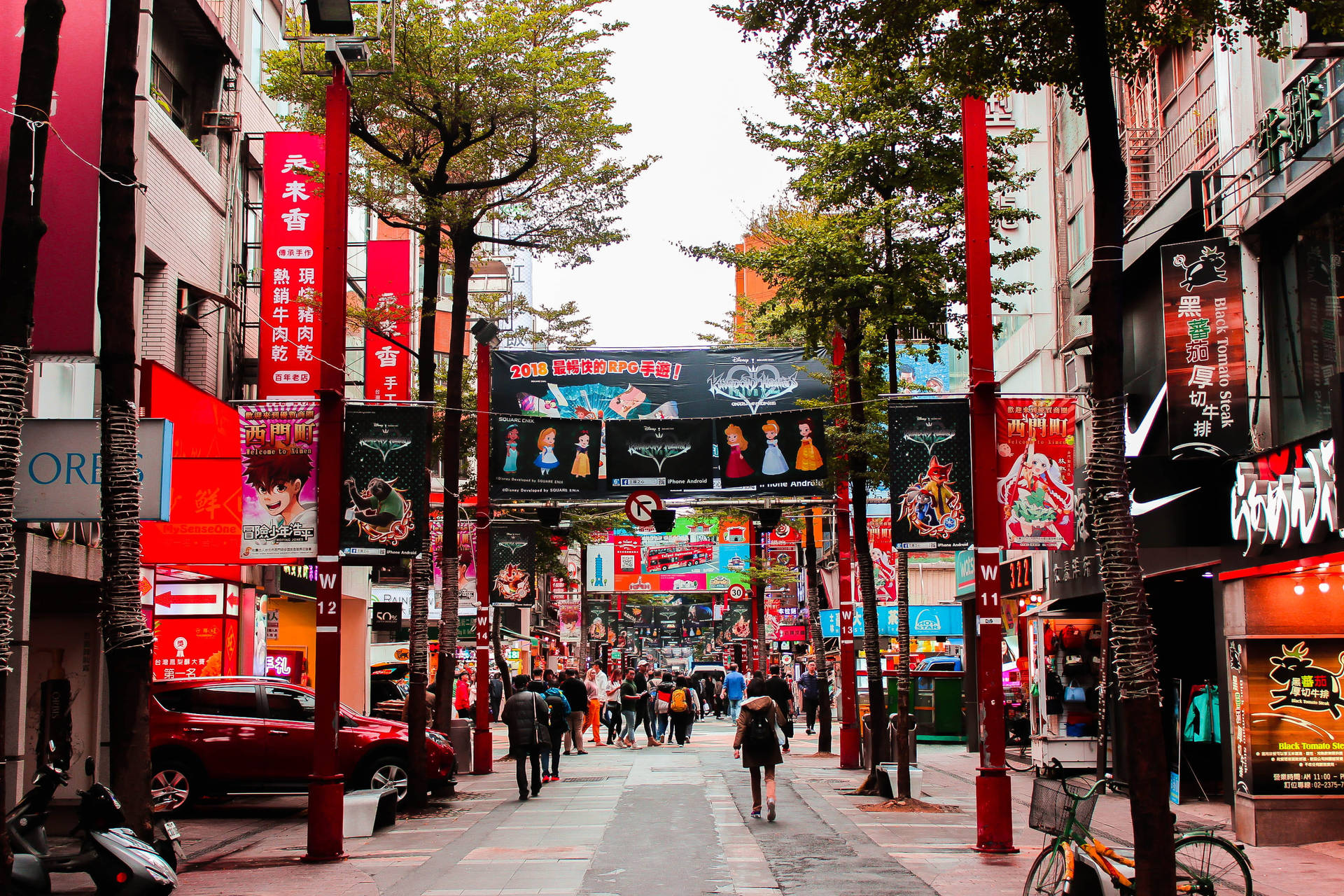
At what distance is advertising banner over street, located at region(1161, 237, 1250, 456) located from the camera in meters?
15.4

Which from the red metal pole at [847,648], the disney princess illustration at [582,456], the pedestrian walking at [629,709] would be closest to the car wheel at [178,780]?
the disney princess illustration at [582,456]

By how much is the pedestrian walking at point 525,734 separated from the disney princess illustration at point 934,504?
333 inches

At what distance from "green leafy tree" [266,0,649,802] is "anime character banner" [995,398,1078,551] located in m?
8.69

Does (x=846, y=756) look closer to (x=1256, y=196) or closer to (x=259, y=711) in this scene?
(x=259, y=711)

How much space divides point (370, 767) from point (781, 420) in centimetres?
867

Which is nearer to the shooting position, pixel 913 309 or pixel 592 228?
pixel 913 309

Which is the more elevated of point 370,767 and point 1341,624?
point 1341,624

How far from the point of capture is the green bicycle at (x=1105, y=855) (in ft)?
29.5

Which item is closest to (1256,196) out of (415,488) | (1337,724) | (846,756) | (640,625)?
(1337,724)

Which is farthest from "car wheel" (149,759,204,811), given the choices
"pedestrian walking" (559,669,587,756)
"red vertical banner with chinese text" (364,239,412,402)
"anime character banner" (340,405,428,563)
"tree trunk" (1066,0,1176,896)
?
"tree trunk" (1066,0,1176,896)

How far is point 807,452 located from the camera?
866 inches

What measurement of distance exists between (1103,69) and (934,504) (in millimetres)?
6324

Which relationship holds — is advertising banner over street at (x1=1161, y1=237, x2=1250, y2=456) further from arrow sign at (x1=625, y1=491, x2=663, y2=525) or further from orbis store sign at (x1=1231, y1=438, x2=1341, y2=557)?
arrow sign at (x1=625, y1=491, x2=663, y2=525)

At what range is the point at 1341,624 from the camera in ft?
48.5
